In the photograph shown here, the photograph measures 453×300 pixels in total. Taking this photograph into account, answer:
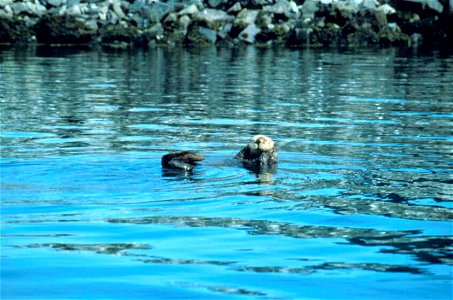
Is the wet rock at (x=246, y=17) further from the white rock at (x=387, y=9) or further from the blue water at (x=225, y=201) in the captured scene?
the blue water at (x=225, y=201)

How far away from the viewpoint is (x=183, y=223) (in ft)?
24.6

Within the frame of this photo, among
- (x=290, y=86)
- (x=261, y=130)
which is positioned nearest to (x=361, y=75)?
(x=290, y=86)

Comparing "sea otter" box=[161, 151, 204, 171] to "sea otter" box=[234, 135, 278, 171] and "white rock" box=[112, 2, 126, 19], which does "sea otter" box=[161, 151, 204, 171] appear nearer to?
"sea otter" box=[234, 135, 278, 171]

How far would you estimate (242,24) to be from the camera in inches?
1657

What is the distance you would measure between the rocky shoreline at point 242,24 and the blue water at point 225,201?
888 inches

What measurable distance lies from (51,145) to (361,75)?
14502 millimetres

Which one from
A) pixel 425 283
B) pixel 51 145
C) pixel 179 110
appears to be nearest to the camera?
pixel 425 283

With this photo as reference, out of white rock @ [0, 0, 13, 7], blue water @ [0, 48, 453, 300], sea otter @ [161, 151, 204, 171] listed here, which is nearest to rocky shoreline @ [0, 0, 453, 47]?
white rock @ [0, 0, 13, 7]

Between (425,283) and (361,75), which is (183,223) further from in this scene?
(361,75)

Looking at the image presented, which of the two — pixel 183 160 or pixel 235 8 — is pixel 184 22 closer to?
pixel 235 8

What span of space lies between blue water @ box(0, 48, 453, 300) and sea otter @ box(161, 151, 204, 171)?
0.10m

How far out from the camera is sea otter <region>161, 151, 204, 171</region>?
30.9 ft

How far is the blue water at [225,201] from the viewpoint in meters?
5.98

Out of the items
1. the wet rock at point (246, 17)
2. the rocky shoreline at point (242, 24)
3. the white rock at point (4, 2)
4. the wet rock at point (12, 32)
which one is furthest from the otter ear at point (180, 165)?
the white rock at point (4, 2)
